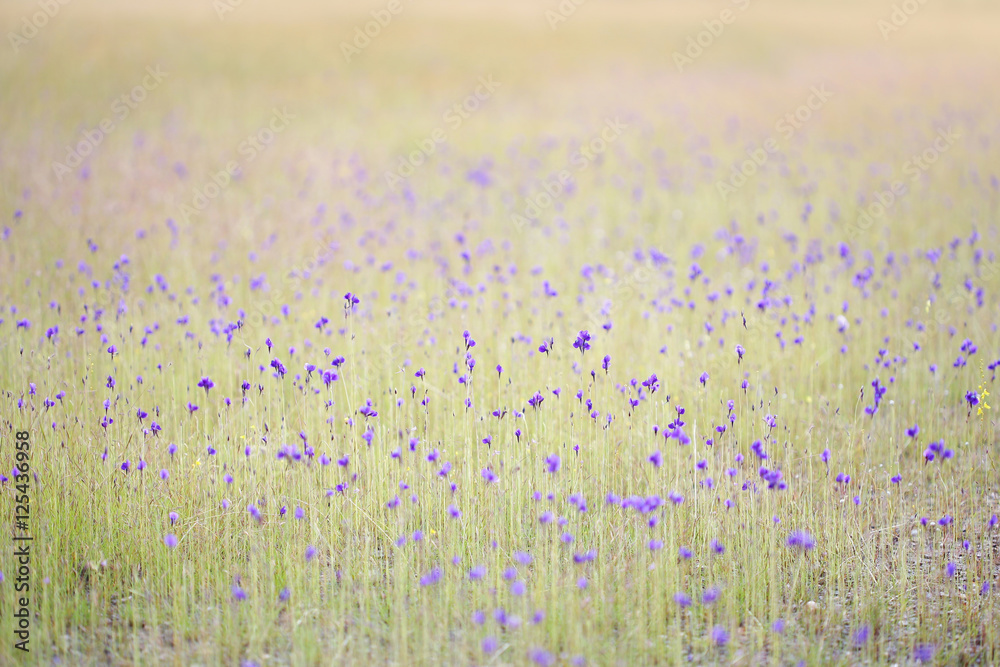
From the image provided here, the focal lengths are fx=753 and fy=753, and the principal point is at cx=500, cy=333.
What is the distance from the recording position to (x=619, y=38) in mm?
19031

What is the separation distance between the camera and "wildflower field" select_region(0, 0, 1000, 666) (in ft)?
10.3

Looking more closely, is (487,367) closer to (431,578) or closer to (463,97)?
(431,578)

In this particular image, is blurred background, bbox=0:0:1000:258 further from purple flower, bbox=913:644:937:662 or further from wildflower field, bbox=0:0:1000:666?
purple flower, bbox=913:644:937:662

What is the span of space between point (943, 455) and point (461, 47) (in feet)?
52.5

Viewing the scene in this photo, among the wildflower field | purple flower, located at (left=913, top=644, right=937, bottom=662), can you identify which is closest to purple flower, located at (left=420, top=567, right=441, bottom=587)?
the wildflower field

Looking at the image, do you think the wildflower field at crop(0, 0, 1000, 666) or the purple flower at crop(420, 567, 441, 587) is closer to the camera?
the purple flower at crop(420, 567, 441, 587)

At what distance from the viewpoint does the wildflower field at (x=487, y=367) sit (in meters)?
3.15

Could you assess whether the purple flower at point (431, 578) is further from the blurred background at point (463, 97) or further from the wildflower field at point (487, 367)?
the blurred background at point (463, 97)

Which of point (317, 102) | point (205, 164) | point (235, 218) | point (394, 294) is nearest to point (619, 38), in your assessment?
point (317, 102)

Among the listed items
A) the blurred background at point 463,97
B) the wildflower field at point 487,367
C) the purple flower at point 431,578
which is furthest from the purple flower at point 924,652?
the blurred background at point 463,97

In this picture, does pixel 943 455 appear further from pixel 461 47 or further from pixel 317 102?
pixel 461 47

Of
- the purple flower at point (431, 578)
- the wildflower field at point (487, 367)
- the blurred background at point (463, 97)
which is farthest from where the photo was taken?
the blurred background at point (463, 97)

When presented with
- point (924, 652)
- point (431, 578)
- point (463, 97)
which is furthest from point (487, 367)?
point (463, 97)

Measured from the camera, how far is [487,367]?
5.50 meters
